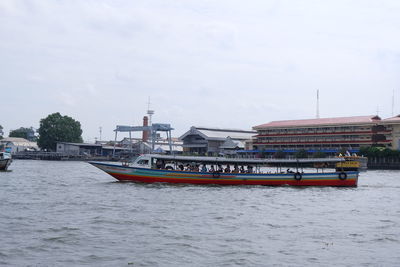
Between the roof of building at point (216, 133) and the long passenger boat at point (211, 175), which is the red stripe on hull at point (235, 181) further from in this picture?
the roof of building at point (216, 133)

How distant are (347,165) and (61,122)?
355 feet

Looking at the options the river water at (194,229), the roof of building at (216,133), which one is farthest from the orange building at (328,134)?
the river water at (194,229)

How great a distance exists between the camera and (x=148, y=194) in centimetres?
3481

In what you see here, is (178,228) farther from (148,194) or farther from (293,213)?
(148,194)

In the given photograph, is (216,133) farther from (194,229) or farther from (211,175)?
(194,229)

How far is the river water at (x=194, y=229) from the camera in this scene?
16.9m

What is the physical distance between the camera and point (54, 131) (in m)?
143

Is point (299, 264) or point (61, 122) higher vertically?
point (61, 122)

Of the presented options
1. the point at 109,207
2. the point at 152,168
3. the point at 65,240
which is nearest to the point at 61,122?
the point at 152,168

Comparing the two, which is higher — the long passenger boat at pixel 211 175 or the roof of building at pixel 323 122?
the roof of building at pixel 323 122

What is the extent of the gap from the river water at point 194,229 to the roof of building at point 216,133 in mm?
90226

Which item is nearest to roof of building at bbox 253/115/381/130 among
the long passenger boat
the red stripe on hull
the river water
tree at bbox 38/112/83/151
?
tree at bbox 38/112/83/151

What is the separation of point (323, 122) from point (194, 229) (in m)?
93.0

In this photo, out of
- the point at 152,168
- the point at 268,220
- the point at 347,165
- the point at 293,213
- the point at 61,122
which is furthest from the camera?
the point at 61,122
